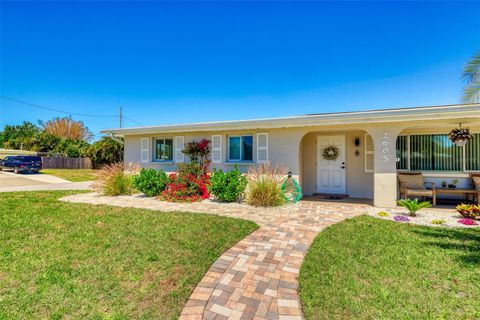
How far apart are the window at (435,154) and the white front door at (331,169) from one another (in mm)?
1856

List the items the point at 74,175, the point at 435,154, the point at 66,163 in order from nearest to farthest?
the point at 435,154, the point at 74,175, the point at 66,163

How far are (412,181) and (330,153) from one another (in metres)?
2.70

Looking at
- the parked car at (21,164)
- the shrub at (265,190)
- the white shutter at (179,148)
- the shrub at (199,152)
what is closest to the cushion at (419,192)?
the shrub at (265,190)

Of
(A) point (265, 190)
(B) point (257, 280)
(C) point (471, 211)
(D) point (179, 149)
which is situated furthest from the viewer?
(D) point (179, 149)

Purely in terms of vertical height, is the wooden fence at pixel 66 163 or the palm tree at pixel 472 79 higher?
the palm tree at pixel 472 79

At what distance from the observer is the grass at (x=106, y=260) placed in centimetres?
242

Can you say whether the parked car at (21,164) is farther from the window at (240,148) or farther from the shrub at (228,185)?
the shrub at (228,185)

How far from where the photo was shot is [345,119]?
6895 mm

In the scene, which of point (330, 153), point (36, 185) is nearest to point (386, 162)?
point (330, 153)

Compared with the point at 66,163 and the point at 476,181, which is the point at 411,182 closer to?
the point at 476,181

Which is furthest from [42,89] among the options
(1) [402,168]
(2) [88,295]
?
(1) [402,168]

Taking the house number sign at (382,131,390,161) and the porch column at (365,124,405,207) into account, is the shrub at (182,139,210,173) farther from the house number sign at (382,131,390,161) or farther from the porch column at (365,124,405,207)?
the house number sign at (382,131,390,161)

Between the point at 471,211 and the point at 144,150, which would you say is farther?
the point at 144,150

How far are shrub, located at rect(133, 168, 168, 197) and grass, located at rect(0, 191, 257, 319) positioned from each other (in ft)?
8.66
